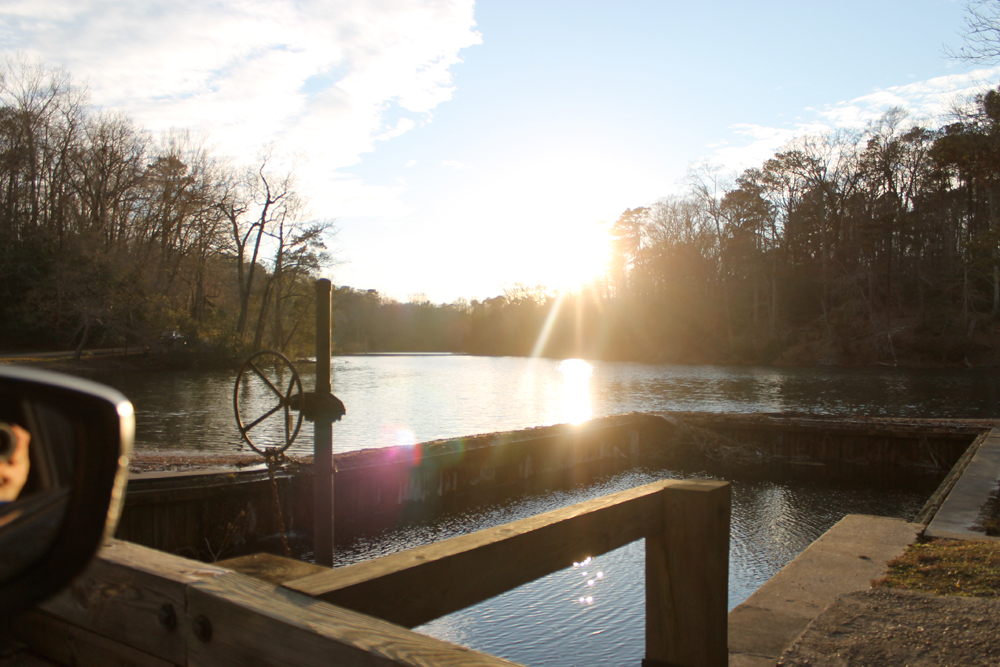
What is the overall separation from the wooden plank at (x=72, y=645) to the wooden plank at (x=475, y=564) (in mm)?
431

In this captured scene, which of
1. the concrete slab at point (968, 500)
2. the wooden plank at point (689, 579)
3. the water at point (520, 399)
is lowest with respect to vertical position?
the water at point (520, 399)

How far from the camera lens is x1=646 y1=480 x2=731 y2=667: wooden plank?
118 inches

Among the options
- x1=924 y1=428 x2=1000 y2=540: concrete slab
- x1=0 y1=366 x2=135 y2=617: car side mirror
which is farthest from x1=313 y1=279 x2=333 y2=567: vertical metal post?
x1=924 y1=428 x2=1000 y2=540: concrete slab

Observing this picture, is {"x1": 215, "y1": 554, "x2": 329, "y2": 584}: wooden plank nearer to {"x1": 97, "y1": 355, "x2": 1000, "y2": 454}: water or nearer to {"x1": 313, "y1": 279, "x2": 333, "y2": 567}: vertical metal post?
{"x1": 313, "y1": 279, "x2": 333, "y2": 567}: vertical metal post

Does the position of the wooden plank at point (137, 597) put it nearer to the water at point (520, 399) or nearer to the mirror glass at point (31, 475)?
the mirror glass at point (31, 475)

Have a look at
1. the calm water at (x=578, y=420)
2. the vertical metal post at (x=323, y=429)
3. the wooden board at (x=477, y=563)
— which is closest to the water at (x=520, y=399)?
the calm water at (x=578, y=420)

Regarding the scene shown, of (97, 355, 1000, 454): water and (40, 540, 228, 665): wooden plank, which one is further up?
(40, 540, 228, 665): wooden plank

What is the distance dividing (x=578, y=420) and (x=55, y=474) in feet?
81.3

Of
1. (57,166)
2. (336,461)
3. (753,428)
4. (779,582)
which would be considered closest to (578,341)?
(57,166)

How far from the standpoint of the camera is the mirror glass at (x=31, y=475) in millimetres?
989

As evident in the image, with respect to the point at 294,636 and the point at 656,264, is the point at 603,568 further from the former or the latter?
the point at 656,264

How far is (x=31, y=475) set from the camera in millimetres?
1027

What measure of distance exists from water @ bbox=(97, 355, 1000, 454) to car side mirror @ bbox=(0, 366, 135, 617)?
15842 millimetres

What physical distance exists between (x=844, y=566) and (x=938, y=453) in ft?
40.4
